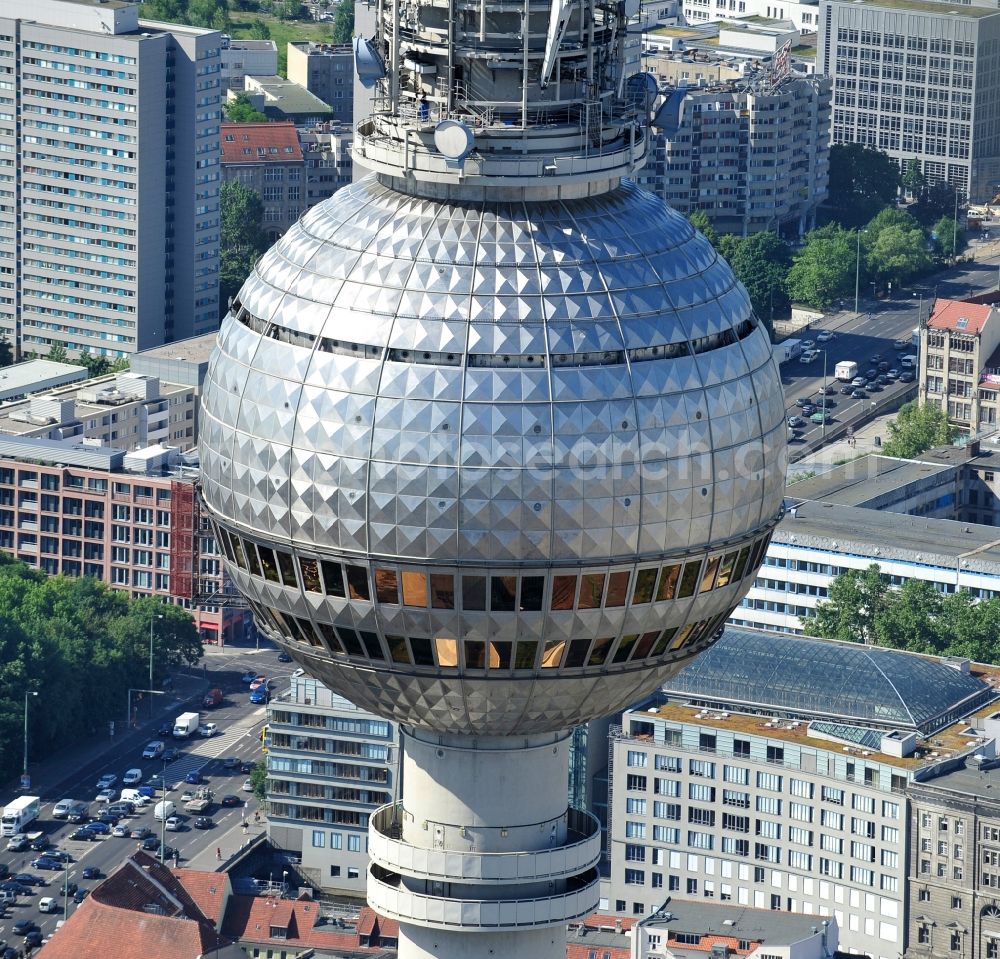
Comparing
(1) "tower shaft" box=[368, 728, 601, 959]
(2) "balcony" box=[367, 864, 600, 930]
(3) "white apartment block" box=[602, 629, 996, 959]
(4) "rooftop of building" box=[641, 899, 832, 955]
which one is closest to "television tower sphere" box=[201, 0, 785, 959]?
(2) "balcony" box=[367, 864, 600, 930]

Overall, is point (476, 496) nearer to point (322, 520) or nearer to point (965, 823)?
point (322, 520)

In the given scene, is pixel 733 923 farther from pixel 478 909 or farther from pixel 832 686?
pixel 478 909

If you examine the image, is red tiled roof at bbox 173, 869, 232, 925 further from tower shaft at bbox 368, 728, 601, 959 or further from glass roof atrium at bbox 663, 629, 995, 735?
tower shaft at bbox 368, 728, 601, 959

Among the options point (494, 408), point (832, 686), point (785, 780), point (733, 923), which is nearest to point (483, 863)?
point (494, 408)

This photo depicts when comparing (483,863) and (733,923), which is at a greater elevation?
(483,863)

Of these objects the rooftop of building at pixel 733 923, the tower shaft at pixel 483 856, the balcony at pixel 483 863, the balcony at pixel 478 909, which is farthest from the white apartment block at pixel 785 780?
the balcony at pixel 478 909

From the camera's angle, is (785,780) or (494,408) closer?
(494,408)
